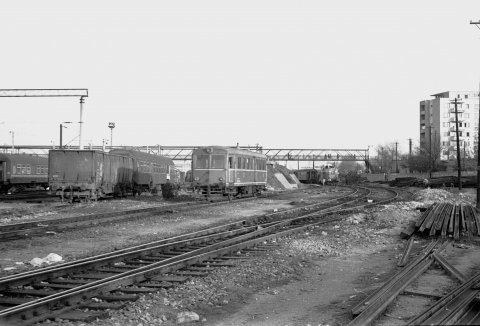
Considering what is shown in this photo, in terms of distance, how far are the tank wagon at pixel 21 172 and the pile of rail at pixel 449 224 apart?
30103mm

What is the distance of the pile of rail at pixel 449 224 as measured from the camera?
13820 mm

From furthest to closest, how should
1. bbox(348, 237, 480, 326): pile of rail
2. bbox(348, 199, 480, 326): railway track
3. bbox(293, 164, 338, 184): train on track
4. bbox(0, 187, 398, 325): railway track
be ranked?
1. bbox(293, 164, 338, 184): train on track
2. bbox(0, 187, 398, 325): railway track
3. bbox(348, 199, 480, 326): railway track
4. bbox(348, 237, 480, 326): pile of rail

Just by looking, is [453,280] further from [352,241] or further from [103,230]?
[103,230]

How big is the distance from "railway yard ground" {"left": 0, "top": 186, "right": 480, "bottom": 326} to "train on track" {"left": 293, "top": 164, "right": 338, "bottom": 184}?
201 feet

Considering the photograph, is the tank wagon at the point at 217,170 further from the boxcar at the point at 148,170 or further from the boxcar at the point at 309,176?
the boxcar at the point at 309,176

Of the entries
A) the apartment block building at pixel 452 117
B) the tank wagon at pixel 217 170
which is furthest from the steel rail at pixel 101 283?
the apartment block building at pixel 452 117

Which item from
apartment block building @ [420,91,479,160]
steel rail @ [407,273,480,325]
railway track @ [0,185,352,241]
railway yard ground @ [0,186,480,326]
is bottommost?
railway yard ground @ [0,186,480,326]

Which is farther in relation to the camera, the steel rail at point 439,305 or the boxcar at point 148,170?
the boxcar at point 148,170

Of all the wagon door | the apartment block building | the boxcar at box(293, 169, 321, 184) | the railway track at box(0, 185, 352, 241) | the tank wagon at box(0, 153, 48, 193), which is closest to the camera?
the railway track at box(0, 185, 352, 241)

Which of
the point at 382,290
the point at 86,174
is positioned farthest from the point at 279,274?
the point at 86,174

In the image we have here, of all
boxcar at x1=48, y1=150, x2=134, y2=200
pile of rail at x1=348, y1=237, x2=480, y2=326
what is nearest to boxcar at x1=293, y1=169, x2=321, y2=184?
boxcar at x1=48, y1=150, x2=134, y2=200

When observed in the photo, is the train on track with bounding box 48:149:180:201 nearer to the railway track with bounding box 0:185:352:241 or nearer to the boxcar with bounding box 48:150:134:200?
the boxcar with bounding box 48:150:134:200

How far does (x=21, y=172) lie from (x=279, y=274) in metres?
34.4

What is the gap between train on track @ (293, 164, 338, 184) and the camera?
3103 inches
